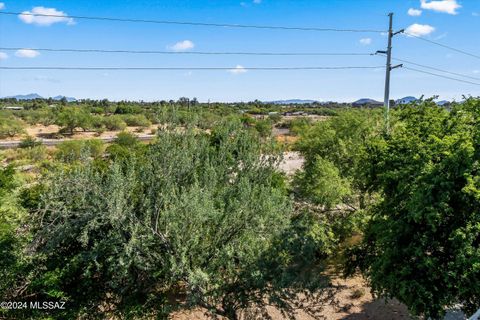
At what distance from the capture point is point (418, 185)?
9.29 meters

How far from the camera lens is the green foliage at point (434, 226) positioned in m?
8.24

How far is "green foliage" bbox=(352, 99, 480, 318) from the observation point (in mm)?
8242

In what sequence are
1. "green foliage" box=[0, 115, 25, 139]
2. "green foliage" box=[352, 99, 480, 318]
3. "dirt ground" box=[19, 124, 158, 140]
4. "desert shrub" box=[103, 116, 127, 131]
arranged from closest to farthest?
"green foliage" box=[352, 99, 480, 318] → "green foliage" box=[0, 115, 25, 139] → "dirt ground" box=[19, 124, 158, 140] → "desert shrub" box=[103, 116, 127, 131]

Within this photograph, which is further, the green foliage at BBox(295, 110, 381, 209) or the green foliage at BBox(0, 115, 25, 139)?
the green foliage at BBox(0, 115, 25, 139)

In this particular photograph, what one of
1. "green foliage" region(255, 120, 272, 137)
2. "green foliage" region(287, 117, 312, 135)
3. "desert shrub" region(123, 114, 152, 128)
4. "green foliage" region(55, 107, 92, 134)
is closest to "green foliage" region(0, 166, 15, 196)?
"green foliage" region(255, 120, 272, 137)

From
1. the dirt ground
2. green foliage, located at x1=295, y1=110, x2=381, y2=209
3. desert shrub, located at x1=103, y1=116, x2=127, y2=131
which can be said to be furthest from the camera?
desert shrub, located at x1=103, y1=116, x2=127, y2=131

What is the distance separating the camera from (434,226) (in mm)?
8367

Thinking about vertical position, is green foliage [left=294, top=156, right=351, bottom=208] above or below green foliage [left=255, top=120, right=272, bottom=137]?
below

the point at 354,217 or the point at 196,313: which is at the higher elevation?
the point at 354,217

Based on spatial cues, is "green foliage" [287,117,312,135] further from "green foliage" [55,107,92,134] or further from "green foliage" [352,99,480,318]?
"green foliage" [55,107,92,134]

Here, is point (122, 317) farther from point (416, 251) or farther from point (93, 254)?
point (416, 251)

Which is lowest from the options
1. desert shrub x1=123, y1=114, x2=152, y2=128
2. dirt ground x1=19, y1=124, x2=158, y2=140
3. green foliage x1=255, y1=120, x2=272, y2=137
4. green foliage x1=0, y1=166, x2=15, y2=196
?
dirt ground x1=19, y1=124, x2=158, y2=140

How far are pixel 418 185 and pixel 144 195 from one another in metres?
6.92

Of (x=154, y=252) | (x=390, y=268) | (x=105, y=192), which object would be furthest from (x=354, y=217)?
(x=105, y=192)
